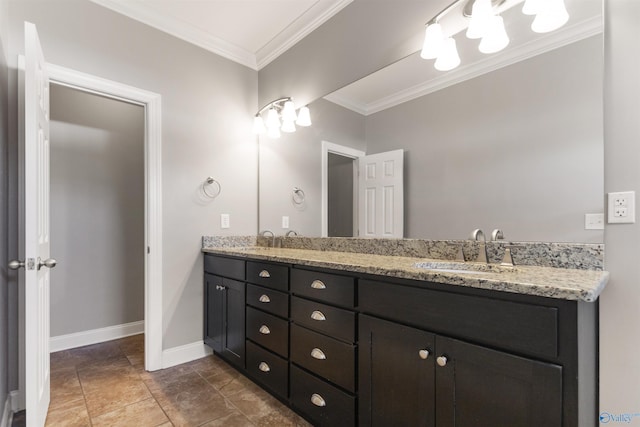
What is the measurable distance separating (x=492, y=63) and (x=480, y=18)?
0.70 feet

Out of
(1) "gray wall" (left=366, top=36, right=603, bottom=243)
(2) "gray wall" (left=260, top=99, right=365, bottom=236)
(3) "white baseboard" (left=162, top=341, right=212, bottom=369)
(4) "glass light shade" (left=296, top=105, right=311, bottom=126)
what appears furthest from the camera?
(4) "glass light shade" (left=296, top=105, right=311, bottom=126)

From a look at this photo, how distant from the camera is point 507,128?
1.37 meters

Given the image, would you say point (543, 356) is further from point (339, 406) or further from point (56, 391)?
point (56, 391)

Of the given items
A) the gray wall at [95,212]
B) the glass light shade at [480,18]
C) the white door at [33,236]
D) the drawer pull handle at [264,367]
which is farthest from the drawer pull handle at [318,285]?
the gray wall at [95,212]

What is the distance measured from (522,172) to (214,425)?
1.94 m

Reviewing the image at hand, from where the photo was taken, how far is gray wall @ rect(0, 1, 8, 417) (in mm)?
1543

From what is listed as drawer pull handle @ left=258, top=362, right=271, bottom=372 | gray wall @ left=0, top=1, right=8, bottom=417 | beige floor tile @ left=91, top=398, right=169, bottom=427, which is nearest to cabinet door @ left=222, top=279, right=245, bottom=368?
drawer pull handle @ left=258, top=362, right=271, bottom=372

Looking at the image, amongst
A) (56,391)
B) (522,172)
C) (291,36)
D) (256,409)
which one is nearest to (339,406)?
(256,409)

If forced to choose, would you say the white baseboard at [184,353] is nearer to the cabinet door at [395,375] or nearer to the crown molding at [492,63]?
the cabinet door at [395,375]

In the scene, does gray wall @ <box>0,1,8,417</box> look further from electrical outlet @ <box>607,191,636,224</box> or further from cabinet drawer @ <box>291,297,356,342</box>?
electrical outlet @ <box>607,191,636,224</box>

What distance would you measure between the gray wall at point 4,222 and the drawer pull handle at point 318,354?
1.51 metres

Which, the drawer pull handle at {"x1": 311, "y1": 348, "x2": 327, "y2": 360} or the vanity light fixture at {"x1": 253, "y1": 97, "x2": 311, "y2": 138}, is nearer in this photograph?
the drawer pull handle at {"x1": 311, "y1": 348, "x2": 327, "y2": 360}

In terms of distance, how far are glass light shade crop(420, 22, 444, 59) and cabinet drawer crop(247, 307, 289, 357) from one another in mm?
1620

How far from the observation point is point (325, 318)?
1.43m
